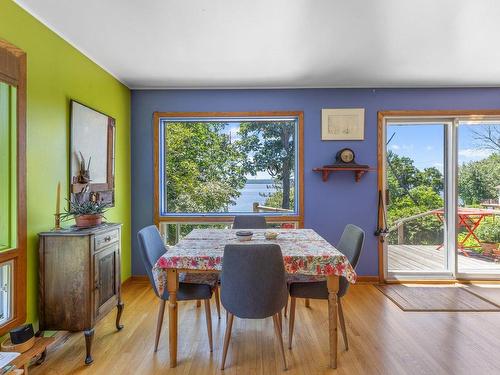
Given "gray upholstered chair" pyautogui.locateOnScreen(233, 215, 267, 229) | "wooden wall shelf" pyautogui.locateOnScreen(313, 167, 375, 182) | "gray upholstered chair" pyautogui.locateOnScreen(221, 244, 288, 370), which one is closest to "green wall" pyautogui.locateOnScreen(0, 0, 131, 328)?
"gray upholstered chair" pyautogui.locateOnScreen(221, 244, 288, 370)

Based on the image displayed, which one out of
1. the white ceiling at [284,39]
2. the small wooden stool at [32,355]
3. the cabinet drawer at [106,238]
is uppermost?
the white ceiling at [284,39]

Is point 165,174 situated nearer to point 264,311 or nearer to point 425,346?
point 264,311

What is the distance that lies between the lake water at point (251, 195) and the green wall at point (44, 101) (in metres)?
2.04

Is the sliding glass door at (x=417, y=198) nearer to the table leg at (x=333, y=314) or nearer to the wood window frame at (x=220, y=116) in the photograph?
the wood window frame at (x=220, y=116)

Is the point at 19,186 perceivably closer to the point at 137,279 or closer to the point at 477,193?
the point at 137,279

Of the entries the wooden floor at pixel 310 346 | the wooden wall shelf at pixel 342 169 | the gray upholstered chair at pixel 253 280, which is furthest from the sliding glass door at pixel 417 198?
the gray upholstered chair at pixel 253 280

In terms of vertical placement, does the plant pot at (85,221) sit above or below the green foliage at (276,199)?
below

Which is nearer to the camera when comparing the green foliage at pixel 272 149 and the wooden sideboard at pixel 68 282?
the wooden sideboard at pixel 68 282

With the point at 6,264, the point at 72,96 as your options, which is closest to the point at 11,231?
the point at 6,264

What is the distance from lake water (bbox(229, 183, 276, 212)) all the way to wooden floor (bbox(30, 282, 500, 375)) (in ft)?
4.84

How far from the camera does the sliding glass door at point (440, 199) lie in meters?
3.95

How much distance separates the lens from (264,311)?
1955mm

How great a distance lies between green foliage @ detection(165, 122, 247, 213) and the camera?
13.4 feet

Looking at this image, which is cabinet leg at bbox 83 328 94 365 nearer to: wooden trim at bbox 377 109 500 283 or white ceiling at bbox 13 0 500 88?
white ceiling at bbox 13 0 500 88
